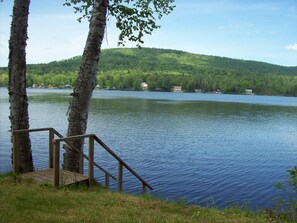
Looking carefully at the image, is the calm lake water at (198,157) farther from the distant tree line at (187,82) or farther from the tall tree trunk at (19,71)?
the distant tree line at (187,82)

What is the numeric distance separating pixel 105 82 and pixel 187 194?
174306 mm

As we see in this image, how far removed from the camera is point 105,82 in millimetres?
187250

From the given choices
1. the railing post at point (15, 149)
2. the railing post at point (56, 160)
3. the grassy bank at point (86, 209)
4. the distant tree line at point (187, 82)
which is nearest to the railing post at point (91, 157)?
the grassy bank at point (86, 209)

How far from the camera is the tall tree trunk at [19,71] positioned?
930cm

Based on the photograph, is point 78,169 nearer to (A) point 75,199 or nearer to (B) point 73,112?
(B) point 73,112

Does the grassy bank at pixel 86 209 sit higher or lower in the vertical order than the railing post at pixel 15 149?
lower

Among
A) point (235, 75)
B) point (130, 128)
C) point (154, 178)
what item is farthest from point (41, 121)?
point (235, 75)

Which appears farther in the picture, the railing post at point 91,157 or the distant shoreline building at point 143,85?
the distant shoreline building at point 143,85

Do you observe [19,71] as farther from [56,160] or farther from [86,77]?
[56,160]

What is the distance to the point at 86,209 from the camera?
639cm

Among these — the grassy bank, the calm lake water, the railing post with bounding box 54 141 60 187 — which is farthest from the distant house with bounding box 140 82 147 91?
the grassy bank

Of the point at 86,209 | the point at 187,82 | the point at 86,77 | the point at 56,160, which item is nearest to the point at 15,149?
the point at 56,160

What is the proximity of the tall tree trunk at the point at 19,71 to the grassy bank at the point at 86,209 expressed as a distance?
1888mm

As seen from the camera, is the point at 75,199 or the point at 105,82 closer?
the point at 75,199
